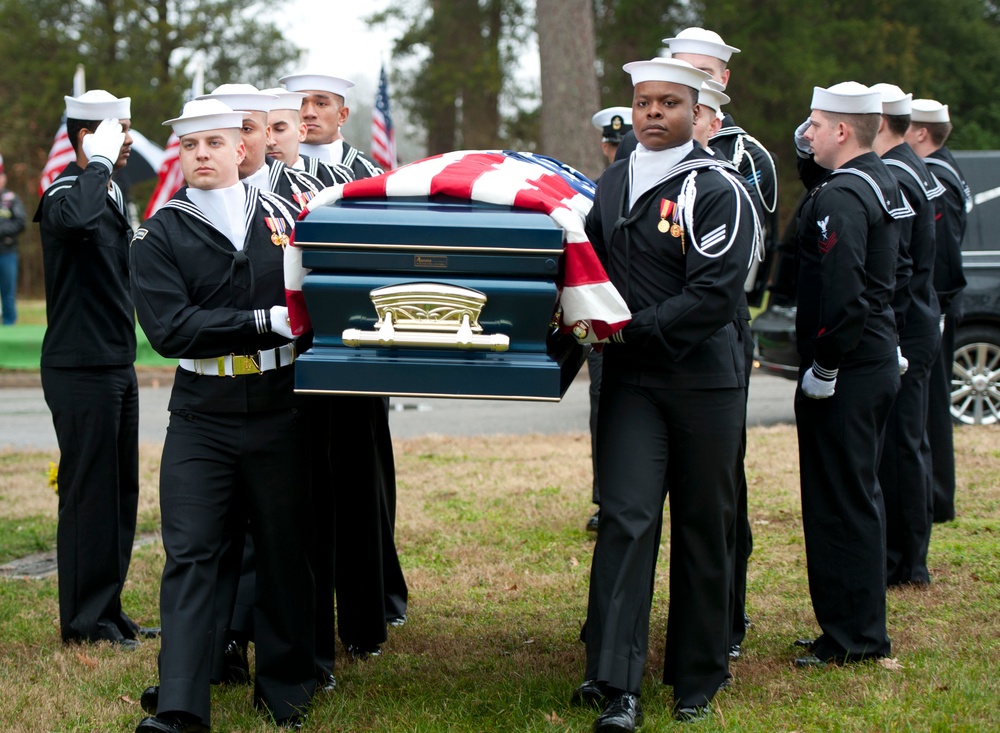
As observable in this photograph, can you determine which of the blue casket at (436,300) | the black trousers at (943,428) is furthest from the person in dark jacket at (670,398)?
the black trousers at (943,428)

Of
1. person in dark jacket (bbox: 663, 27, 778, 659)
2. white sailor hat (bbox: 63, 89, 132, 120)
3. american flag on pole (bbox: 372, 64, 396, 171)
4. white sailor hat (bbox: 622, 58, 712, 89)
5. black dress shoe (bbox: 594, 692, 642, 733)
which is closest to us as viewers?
black dress shoe (bbox: 594, 692, 642, 733)

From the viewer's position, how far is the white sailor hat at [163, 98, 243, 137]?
12.9ft

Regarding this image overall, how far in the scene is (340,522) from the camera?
4.79 m

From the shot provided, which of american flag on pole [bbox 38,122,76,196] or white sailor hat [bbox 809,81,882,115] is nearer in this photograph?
A: white sailor hat [bbox 809,81,882,115]

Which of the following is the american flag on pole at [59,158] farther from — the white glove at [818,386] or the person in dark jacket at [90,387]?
the white glove at [818,386]

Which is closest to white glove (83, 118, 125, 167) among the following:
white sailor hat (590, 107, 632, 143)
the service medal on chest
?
the service medal on chest

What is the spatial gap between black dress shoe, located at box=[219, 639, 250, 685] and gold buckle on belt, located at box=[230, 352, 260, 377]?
1.10m

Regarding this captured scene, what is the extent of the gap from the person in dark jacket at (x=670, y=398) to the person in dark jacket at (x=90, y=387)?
2123mm

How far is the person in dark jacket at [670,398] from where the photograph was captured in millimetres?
3750

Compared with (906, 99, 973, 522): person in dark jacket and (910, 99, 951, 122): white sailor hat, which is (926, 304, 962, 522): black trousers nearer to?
(906, 99, 973, 522): person in dark jacket

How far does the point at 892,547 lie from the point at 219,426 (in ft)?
9.94

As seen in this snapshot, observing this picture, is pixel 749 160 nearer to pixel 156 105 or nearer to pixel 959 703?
pixel 959 703

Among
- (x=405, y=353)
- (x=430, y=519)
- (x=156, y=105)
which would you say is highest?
(x=156, y=105)

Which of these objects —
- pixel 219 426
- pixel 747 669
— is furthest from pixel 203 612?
pixel 747 669
